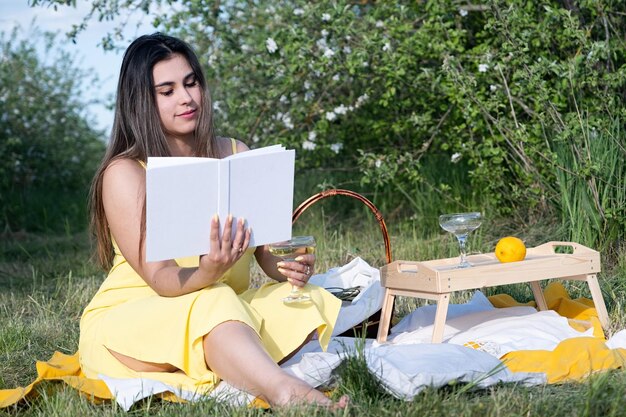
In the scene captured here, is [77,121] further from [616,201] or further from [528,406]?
[528,406]

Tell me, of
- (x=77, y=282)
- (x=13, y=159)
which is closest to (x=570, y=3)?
(x=77, y=282)

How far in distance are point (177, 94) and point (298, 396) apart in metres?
1.20

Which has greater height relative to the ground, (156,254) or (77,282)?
(156,254)

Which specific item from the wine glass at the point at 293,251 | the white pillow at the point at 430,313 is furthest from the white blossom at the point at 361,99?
the wine glass at the point at 293,251

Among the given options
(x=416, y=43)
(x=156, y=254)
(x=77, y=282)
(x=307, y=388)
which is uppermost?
(x=416, y=43)

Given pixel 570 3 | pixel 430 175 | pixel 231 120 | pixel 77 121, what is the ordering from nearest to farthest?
1. pixel 570 3
2. pixel 430 175
3. pixel 231 120
4. pixel 77 121

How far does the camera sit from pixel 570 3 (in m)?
5.39

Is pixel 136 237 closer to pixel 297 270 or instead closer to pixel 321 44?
pixel 297 270

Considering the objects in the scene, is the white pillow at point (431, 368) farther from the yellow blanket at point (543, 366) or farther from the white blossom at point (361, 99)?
the white blossom at point (361, 99)

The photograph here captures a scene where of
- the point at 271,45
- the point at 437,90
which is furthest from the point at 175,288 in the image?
the point at 437,90

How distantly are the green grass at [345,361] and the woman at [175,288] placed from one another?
0.15 m

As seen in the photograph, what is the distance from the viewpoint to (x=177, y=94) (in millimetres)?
3201

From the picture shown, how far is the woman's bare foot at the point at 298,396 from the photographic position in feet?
8.25

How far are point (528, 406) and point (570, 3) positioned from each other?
3.52 metres
